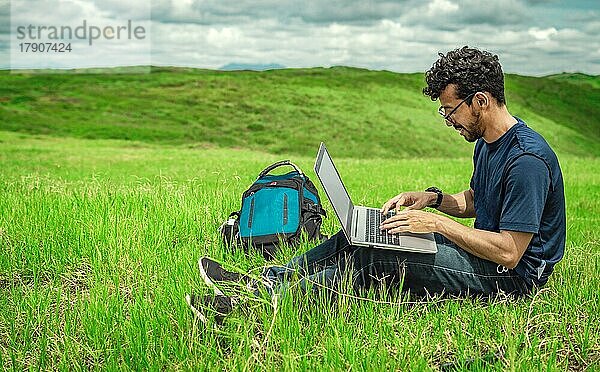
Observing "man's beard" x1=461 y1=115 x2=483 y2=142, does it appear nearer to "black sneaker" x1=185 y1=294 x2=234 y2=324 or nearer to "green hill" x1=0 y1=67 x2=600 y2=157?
"black sneaker" x1=185 y1=294 x2=234 y2=324

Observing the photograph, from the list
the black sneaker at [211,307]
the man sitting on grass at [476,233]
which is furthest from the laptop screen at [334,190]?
the black sneaker at [211,307]

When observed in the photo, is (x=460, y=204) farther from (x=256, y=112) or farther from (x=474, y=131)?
(x=256, y=112)

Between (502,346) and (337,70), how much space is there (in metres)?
45.6

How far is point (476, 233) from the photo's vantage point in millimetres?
4441

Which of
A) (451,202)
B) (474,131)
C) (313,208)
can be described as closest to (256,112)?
(313,208)

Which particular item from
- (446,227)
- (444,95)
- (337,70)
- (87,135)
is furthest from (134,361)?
(337,70)

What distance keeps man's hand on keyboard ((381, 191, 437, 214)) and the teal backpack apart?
130 centimetres

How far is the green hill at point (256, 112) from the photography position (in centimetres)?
3062

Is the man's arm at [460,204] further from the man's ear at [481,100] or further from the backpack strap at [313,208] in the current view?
the backpack strap at [313,208]

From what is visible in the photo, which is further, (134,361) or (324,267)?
(324,267)

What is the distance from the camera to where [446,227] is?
4.49 meters

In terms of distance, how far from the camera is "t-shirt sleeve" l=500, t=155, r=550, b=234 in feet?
14.0

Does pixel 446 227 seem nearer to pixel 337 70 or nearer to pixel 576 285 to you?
pixel 576 285

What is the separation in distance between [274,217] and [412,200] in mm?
1559
